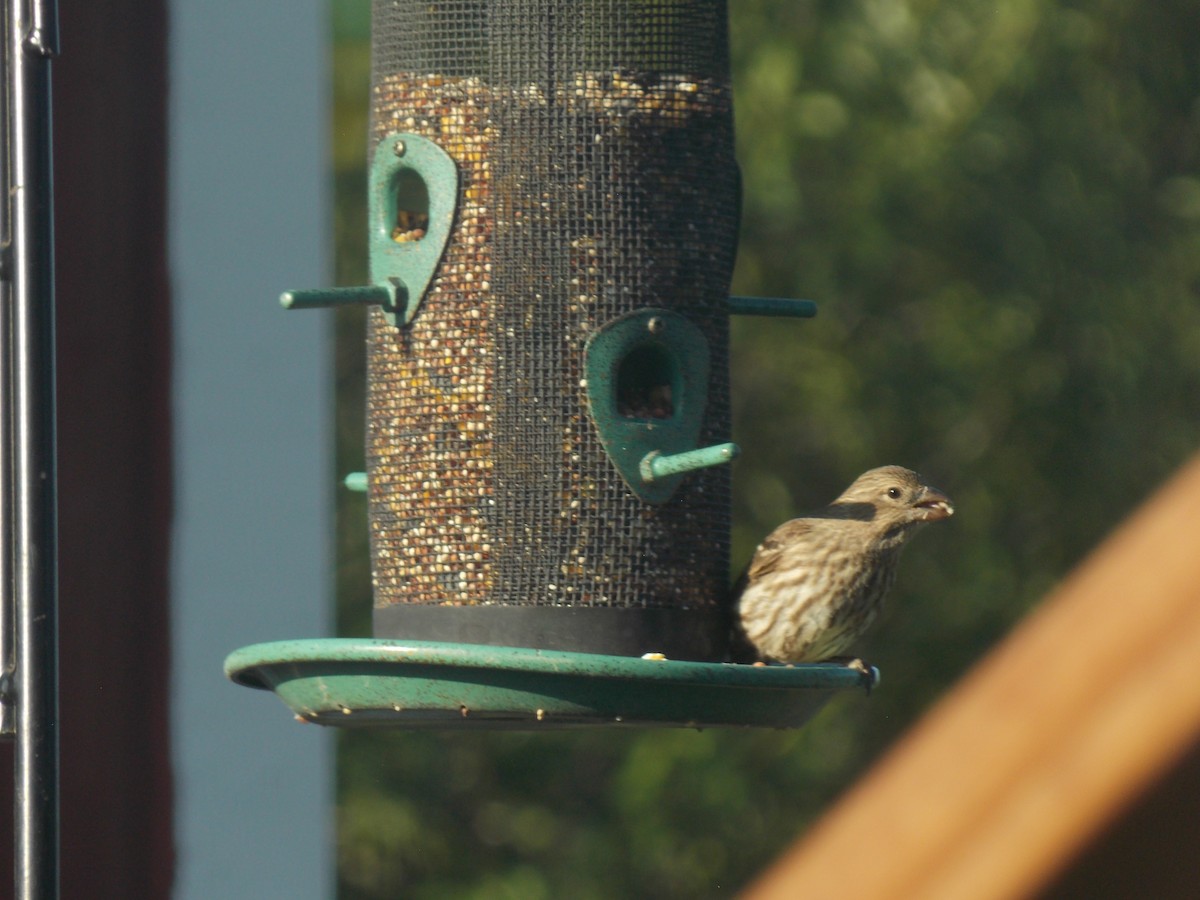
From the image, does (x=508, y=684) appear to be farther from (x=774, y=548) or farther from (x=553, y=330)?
(x=774, y=548)

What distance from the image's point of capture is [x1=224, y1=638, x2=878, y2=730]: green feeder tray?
3857 mm

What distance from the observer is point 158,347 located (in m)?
5.67

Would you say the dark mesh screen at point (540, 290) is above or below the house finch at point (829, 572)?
above

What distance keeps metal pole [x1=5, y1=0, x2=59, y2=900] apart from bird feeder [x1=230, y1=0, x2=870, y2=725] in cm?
129

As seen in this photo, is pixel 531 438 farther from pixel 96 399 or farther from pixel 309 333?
pixel 309 333

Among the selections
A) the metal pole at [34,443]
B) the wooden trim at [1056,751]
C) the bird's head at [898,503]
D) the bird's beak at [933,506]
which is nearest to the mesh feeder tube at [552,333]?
the bird's head at [898,503]

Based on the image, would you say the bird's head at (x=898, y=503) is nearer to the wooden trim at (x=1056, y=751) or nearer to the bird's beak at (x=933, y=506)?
the bird's beak at (x=933, y=506)

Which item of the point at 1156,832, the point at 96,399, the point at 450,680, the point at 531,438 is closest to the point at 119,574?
the point at 96,399

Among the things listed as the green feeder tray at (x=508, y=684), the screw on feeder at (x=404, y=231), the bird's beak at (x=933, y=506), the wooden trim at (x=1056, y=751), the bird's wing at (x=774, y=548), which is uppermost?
the screw on feeder at (x=404, y=231)

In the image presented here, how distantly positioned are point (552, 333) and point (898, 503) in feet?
4.35

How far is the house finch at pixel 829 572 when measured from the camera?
4852 mm

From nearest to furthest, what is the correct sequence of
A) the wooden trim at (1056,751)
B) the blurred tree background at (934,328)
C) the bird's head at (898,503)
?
the wooden trim at (1056,751), the bird's head at (898,503), the blurred tree background at (934,328)

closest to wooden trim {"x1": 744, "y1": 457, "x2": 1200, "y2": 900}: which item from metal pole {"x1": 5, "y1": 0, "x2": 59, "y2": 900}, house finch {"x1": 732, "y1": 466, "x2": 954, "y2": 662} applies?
metal pole {"x1": 5, "y1": 0, "x2": 59, "y2": 900}

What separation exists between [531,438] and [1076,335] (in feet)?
21.3
